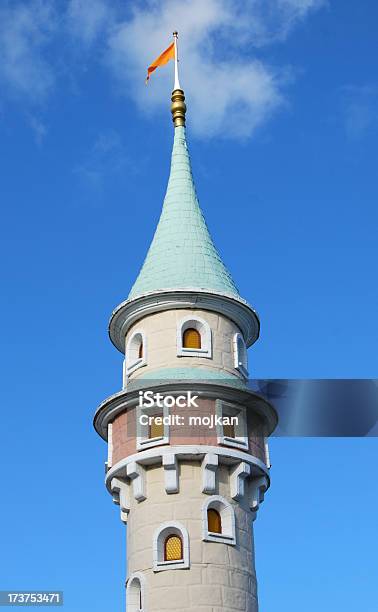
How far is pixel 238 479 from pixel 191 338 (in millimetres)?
5266

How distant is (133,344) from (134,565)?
7934 millimetres

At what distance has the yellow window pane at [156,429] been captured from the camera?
3269 cm

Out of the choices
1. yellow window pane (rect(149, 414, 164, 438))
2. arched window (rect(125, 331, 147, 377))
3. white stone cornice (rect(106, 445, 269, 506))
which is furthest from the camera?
arched window (rect(125, 331, 147, 377))

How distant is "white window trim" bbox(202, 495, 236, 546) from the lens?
31.2 meters

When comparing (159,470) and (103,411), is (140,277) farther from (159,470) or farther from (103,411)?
(159,470)

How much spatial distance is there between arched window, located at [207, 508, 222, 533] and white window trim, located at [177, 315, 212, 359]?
5303 mm

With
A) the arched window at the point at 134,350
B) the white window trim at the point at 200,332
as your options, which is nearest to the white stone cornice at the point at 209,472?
the white window trim at the point at 200,332

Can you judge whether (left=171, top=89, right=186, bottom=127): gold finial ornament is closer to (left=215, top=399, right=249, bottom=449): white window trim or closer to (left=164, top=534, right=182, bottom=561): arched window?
(left=215, top=399, right=249, bottom=449): white window trim

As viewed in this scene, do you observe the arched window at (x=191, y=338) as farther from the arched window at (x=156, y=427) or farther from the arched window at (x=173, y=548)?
the arched window at (x=173, y=548)

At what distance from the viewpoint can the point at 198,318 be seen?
3484 centimetres

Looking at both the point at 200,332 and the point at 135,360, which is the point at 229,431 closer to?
the point at 200,332

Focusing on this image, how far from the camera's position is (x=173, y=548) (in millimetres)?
31312

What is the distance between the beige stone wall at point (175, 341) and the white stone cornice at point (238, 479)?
11.7 ft

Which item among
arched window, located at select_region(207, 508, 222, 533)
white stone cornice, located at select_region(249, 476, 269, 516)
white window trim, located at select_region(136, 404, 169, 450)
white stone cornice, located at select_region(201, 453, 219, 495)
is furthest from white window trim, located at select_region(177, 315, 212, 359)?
arched window, located at select_region(207, 508, 222, 533)
